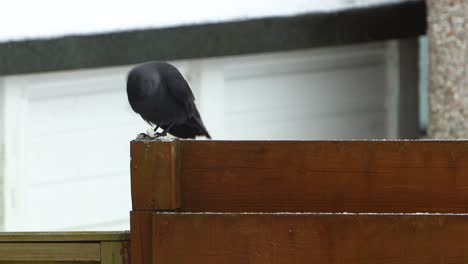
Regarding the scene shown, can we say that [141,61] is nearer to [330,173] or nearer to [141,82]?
[141,82]

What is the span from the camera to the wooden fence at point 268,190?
84.4 inches

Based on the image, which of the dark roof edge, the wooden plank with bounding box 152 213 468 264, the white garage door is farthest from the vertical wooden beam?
the wooden plank with bounding box 152 213 468 264

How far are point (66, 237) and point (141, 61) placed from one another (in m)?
3.07

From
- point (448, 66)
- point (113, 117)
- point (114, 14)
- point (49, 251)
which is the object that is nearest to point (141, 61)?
→ point (114, 14)

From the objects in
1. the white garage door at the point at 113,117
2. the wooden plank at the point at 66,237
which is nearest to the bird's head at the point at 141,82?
the white garage door at the point at 113,117

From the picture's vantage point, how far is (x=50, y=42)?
494 centimetres

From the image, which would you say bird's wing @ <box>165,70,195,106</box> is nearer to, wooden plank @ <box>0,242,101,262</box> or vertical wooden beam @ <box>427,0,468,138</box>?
vertical wooden beam @ <box>427,0,468,138</box>

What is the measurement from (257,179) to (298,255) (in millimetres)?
173

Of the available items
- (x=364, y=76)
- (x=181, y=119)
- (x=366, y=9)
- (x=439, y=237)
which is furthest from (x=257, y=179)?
(x=364, y=76)

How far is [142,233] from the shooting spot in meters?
2.17

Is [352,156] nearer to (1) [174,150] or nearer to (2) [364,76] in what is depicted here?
(1) [174,150]

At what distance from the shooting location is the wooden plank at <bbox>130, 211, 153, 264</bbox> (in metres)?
2.17

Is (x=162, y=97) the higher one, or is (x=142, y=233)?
(x=162, y=97)

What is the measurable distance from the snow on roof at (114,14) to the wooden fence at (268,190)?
8.86 feet
